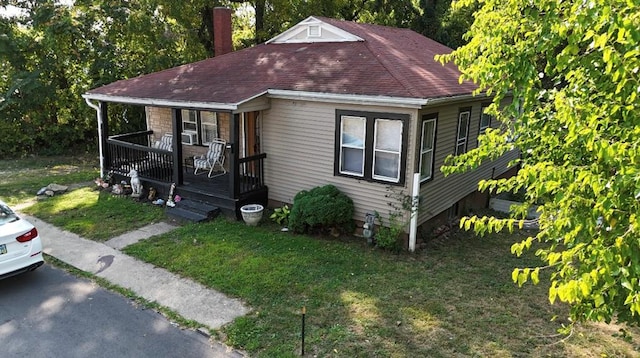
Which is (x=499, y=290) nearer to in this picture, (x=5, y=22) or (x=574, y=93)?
(x=574, y=93)

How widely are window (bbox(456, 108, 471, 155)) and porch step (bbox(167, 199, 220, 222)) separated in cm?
599

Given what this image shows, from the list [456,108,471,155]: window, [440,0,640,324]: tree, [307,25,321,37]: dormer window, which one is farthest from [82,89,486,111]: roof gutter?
[440,0,640,324]: tree

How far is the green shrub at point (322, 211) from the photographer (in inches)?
366

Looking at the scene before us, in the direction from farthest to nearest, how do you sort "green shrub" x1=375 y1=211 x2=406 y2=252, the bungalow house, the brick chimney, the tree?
the brick chimney < the bungalow house < "green shrub" x1=375 y1=211 x2=406 y2=252 < the tree

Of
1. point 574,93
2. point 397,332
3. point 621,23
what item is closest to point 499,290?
point 397,332

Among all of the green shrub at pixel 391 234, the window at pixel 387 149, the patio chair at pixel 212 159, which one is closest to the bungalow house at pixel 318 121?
the window at pixel 387 149

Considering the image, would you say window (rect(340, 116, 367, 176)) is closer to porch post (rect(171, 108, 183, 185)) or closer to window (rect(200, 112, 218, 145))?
porch post (rect(171, 108, 183, 185))

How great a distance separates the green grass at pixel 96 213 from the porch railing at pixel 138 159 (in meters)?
0.85

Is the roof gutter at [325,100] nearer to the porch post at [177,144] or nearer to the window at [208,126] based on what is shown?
Result: the porch post at [177,144]

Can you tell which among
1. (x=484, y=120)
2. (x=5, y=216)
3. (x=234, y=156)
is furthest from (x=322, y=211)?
(x=484, y=120)

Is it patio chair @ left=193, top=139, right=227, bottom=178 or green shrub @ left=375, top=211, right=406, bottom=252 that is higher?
patio chair @ left=193, top=139, right=227, bottom=178

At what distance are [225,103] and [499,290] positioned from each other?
21.1 ft

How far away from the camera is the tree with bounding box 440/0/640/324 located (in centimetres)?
278

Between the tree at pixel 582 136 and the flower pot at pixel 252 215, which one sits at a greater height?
the tree at pixel 582 136
